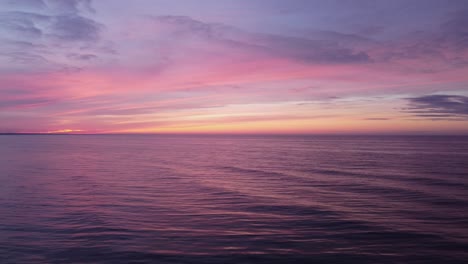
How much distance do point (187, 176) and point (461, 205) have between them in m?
25.1

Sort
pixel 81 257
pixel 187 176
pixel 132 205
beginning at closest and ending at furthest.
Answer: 1. pixel 81 257
2. pixel 132 205
3. pixel 187 176

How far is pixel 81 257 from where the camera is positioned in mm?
13258

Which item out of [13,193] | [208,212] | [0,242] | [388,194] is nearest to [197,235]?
[208,212]

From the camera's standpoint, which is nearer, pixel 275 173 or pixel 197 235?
pixel 197 235

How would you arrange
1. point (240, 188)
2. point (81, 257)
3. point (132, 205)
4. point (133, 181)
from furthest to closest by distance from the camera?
point (133, 181) < point (240, 188) < point (132, 205) < point (81, 257)

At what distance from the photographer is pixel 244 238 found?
15594 millimetres

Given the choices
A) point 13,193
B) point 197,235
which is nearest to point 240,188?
point 197,235

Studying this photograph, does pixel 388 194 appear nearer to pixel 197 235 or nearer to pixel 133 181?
pixel 197 235

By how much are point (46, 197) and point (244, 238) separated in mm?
17146

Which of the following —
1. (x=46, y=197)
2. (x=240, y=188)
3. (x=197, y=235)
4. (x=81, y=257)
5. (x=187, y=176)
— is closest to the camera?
(x=81, y=257)

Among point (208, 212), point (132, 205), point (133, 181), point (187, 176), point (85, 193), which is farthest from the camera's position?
point (187, 176)

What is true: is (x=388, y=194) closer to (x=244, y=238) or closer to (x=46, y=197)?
(x=244, y=238)

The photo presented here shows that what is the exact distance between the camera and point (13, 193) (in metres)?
27.1

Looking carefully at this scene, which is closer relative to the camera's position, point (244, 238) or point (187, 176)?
point (244, 238)
